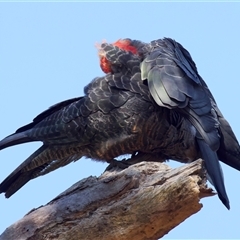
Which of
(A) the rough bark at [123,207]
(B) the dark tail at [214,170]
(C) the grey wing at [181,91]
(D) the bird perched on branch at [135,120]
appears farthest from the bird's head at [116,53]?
(A) the rough bark at [123,207]

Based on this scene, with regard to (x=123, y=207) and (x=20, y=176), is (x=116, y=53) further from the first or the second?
(x=123, y=207)

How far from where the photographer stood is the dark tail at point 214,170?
3.82 metres

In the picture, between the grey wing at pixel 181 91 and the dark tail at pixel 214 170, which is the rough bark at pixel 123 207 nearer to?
the dark tail at pixel 214 170

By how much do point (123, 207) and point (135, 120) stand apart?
49.6 inches

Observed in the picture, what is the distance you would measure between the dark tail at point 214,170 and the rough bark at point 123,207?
552mm

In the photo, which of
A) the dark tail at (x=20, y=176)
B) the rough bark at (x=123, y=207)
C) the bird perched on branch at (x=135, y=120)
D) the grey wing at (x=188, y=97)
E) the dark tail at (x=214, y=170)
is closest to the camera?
the rough bark at (x=123, y=207)

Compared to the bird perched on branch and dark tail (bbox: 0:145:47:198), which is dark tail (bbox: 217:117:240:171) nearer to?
the bird perched on branch

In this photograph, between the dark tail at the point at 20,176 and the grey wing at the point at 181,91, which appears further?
the dark tail at the point at 20,176

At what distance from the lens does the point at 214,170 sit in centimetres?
401

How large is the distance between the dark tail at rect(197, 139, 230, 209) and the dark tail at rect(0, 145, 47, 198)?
4.45 feet

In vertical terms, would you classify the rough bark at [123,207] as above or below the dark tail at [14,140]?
below

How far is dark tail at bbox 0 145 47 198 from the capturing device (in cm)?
477

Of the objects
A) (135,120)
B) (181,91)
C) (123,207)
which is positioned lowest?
(123,207)

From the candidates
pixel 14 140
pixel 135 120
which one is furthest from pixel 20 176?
pixel 135 120
